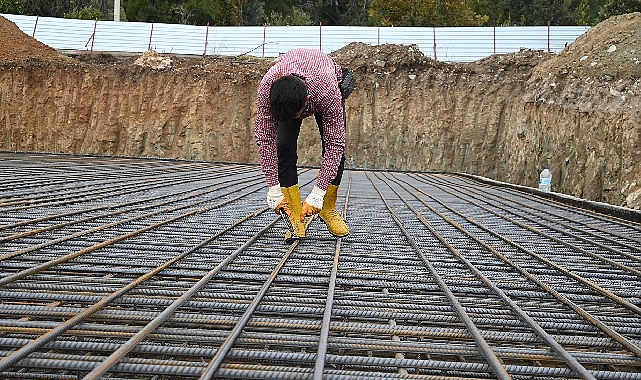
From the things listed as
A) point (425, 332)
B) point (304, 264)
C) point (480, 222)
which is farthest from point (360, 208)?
point (425, 332)

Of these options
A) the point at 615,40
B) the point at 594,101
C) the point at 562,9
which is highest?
the point at 562,9

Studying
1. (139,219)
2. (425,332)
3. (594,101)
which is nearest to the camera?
(425,332)

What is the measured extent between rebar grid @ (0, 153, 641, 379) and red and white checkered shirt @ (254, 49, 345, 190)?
438mm

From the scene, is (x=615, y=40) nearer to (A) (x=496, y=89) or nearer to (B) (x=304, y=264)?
(A) (x=496, y=89)

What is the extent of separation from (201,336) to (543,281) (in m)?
1.59

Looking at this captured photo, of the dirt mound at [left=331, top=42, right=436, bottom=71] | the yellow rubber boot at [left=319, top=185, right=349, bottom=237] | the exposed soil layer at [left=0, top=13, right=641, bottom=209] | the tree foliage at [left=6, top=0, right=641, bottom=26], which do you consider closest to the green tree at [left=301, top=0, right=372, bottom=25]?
the tree foliage at [left=6, top=0, right=641, bottom=26]

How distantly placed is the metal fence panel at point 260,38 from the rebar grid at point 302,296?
13.6m

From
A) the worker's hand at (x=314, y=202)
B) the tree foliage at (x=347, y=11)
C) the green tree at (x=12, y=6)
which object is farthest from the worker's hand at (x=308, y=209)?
the green tree at (x=12, y=6)

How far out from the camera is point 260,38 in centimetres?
1783

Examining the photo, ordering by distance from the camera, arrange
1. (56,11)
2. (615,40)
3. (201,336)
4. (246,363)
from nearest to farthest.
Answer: (246,363), (201,336), (615,40), (56,11)

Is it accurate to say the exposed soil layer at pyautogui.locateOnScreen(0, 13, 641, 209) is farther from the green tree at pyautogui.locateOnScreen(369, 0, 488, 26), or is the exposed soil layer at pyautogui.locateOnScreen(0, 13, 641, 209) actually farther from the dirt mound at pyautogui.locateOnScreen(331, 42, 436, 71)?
the green tree at pyautogui.locateOnScreen(369, 0, 488, 26)

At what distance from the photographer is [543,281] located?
269 cm

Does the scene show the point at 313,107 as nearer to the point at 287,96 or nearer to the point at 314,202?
the point at 287,96

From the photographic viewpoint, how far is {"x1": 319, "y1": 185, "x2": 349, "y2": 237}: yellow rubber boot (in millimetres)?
3385
